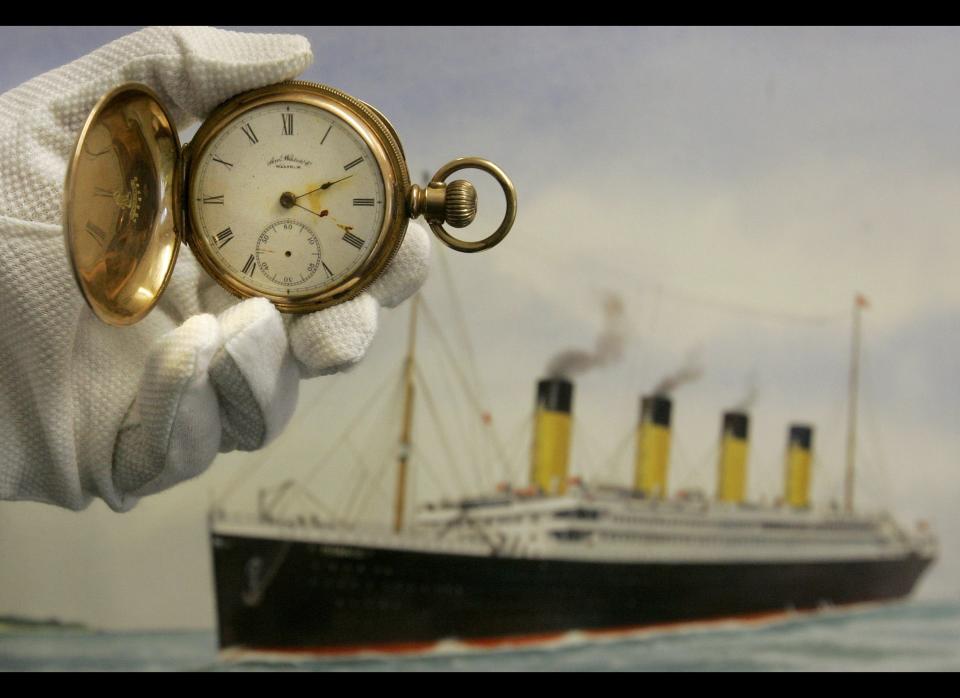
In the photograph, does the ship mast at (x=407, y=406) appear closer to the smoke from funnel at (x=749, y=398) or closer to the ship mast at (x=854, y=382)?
the smoke from funnel at (x=749, y=398)

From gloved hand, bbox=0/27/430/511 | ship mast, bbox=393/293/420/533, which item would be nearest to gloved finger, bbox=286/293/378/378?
gloved hand, bbox=0/27/430/511

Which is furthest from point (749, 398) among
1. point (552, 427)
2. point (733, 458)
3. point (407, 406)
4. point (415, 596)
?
point (415, 596)

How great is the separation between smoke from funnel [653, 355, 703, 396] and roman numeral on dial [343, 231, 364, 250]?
180 cm

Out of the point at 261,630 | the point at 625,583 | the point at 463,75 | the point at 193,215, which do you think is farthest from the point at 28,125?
the point at 625,583

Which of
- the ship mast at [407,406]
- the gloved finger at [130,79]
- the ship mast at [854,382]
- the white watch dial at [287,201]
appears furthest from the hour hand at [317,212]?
the ship mast at [854,382]

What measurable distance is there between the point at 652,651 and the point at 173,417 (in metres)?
2.09

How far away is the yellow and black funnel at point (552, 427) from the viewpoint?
2.40 m

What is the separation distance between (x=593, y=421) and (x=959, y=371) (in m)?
0.93

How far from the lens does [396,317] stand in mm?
2420

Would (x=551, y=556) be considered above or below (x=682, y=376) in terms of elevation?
below

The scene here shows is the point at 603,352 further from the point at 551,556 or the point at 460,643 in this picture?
the point at 460,643

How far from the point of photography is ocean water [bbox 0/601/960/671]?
2.30m

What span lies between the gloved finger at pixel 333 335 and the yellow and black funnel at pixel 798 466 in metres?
2.02

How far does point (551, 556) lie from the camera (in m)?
A: 2.59
